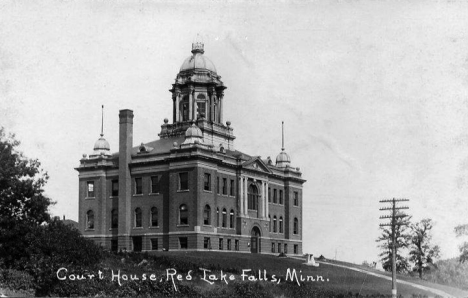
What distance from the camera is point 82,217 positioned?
70.2 meters

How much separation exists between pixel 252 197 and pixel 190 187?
9.82 metres

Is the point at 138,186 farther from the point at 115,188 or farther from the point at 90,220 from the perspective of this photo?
the point at 90,220

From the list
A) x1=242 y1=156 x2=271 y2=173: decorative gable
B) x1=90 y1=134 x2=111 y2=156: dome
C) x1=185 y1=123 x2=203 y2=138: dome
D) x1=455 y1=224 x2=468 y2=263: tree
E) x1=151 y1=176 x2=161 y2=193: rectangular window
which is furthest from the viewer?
x1=90 y1=134 x2=111 y2=156: dome

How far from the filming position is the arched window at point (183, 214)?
63.7 meters

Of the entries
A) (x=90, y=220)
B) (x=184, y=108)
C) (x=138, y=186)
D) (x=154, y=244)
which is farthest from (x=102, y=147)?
(x=154, y=244)

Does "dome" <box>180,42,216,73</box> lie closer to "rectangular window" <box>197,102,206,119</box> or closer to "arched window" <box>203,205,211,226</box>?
"rectangular window" <box>197,102,206,119</box>

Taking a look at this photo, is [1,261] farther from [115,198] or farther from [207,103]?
[207,103]

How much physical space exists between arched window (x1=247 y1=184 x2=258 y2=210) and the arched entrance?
214 centimetres

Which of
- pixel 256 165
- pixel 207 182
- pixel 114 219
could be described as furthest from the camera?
pixel 256 165

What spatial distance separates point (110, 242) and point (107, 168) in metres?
6.98

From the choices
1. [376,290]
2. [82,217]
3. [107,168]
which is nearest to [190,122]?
[107,168]

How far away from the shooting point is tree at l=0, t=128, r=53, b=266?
38469 millimetres

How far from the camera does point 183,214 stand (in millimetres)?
63875

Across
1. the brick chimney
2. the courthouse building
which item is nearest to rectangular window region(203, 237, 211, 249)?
the courthouse building
